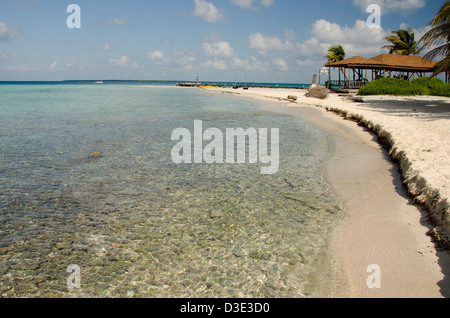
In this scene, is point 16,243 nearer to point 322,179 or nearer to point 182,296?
point 182,296

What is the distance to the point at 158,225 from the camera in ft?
15.9

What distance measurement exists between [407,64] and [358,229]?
117ft

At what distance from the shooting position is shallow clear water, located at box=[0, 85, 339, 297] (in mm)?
3492

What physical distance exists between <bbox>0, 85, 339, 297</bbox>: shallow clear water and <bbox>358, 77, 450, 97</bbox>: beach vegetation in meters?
24.3

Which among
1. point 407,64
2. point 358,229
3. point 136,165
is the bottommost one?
point 358,229

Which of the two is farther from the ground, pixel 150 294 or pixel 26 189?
pixel 26 189

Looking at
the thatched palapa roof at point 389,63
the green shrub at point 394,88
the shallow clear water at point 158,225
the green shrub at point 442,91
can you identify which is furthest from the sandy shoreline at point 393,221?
the thatched palapa roof at point 389,63

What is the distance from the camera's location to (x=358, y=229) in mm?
4629

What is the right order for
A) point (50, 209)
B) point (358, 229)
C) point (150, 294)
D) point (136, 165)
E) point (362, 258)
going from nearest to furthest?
point (150, 294), point (362, 258), point (358, 229), point (50, 209), point (136, 165)

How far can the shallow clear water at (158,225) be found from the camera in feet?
11.5

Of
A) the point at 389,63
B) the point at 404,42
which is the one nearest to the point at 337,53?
the point at 404,42

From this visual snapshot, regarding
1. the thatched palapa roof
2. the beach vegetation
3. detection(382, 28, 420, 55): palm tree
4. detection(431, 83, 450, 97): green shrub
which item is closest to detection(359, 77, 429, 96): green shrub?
the beach vegetation

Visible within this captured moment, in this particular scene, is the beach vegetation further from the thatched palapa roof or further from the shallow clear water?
the shallow clear water
